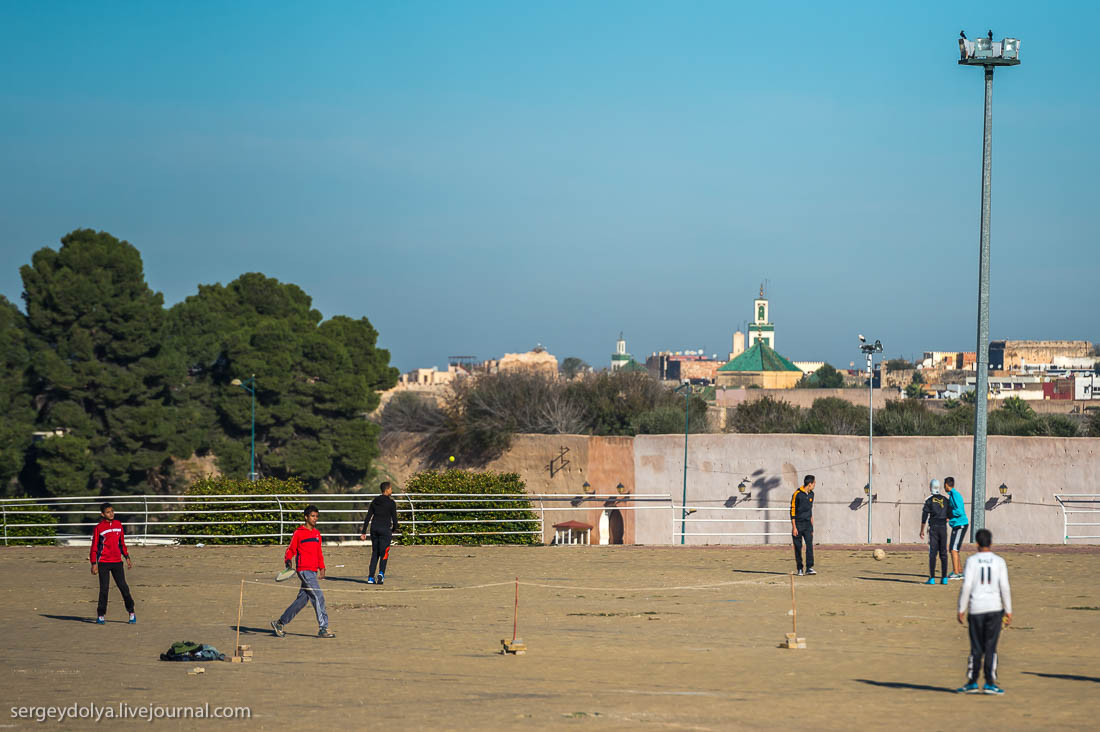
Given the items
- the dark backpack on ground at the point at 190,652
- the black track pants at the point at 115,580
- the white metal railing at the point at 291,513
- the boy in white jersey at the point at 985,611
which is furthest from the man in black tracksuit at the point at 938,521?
the black track pants at the point at 115,580

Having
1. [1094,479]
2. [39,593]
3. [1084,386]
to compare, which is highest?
[1084,386]

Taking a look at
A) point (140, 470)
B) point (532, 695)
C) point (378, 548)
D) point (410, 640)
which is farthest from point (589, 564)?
point (140, 470)

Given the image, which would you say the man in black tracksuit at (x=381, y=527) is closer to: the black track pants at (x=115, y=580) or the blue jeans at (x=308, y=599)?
the black track pants at (x=115, y=580)

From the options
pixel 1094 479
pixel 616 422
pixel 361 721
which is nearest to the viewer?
pixel 361 721

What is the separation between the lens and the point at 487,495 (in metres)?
26.8

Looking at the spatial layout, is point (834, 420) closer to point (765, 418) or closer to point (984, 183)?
point (765, 418)

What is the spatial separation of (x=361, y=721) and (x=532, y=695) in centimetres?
171

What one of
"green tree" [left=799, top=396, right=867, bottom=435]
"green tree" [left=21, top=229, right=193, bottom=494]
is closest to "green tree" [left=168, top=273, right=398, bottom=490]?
"green tree" [left=21, top=229, right=193, bottom=494]

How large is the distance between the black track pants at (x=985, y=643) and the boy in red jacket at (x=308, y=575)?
6.99 metres

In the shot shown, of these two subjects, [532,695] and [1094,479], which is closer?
[532,695]

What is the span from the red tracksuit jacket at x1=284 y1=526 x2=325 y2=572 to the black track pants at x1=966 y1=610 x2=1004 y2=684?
7.16m

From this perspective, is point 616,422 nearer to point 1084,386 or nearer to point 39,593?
point 39,593

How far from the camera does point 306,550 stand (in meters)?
14.0

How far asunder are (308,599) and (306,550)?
0.56 meters
